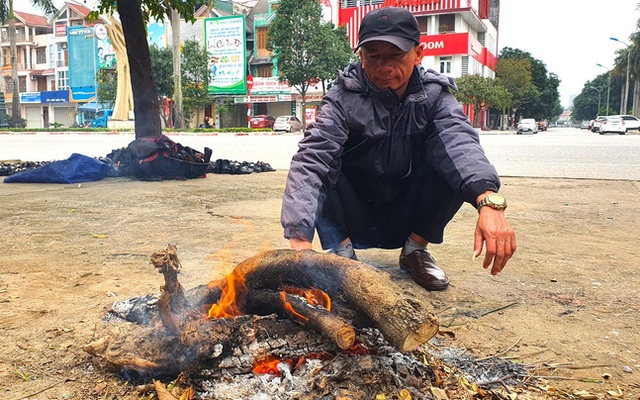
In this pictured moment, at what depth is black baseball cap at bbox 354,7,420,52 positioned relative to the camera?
2135 millimetres

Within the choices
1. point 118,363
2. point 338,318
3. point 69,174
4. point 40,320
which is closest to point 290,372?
point 338,318

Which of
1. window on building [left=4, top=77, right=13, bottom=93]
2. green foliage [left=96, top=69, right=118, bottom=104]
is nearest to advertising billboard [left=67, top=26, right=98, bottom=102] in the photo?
green foliage [left=96, top=69, right=118, bottom=104]

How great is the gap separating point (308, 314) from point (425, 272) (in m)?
1.29

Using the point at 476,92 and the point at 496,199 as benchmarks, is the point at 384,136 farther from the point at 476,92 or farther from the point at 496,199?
the point at 476,92

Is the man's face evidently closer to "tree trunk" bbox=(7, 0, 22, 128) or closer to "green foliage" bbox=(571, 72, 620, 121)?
"tree trunk" bbox=(7, 0, 22, 128)

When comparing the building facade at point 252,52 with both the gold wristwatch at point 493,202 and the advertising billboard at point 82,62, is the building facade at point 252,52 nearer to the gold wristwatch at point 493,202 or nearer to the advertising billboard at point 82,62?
the advertising billboard at point 82,62

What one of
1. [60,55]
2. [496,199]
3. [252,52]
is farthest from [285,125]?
[496,199]

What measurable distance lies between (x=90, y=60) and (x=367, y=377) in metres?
50.8

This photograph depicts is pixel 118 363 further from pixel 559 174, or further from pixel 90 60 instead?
pixel 90 60

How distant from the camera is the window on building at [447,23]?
40531 millimetres

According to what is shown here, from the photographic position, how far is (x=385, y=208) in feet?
9.18

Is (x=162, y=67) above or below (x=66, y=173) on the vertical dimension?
above

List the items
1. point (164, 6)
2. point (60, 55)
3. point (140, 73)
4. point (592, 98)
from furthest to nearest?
point (592, 98)
point (60, 55)
point (164, 6)
point (140, 73)

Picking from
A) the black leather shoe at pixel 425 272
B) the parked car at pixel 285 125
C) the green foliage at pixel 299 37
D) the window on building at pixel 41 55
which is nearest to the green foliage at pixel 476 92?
the green foliage at pixel 299 37
